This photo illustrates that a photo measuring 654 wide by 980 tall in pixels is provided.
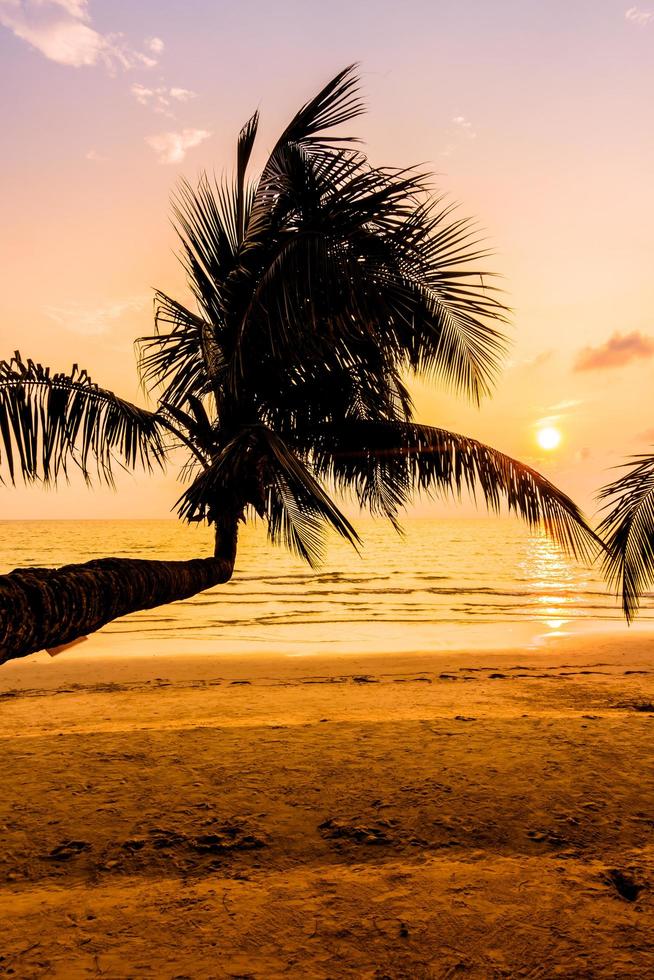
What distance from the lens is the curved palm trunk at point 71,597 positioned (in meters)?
2.55

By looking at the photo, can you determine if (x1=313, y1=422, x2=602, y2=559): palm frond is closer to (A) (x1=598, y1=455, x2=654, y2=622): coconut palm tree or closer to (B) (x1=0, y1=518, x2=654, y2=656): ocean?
(A) (x1=598, y1=455, x2=654, y2=622): coconut palm tree

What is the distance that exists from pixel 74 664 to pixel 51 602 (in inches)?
390

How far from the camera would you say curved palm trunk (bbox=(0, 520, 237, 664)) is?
8.36 feet

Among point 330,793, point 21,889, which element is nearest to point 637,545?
point 330,793

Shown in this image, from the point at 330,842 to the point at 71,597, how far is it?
219 cm

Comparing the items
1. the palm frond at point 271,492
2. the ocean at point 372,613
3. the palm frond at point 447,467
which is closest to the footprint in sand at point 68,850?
the palm frond at point 271,492

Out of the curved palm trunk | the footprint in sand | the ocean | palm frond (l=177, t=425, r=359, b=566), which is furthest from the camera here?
the ocean

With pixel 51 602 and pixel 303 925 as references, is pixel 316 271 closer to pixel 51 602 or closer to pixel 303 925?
pixel 51 602

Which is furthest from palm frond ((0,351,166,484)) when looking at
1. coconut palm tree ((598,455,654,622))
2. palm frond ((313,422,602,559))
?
coconut palm tree ((598,455,654,622))

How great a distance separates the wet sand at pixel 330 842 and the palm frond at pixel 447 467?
1.96 meters

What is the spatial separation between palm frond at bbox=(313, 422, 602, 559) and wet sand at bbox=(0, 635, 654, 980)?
1.96 m

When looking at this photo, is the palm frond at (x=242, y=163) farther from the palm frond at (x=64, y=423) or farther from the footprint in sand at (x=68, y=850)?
the footprint in sand at (x=68, y=850)

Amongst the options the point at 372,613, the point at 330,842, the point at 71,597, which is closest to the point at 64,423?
the point at 71,597

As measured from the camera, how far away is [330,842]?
3639mm
